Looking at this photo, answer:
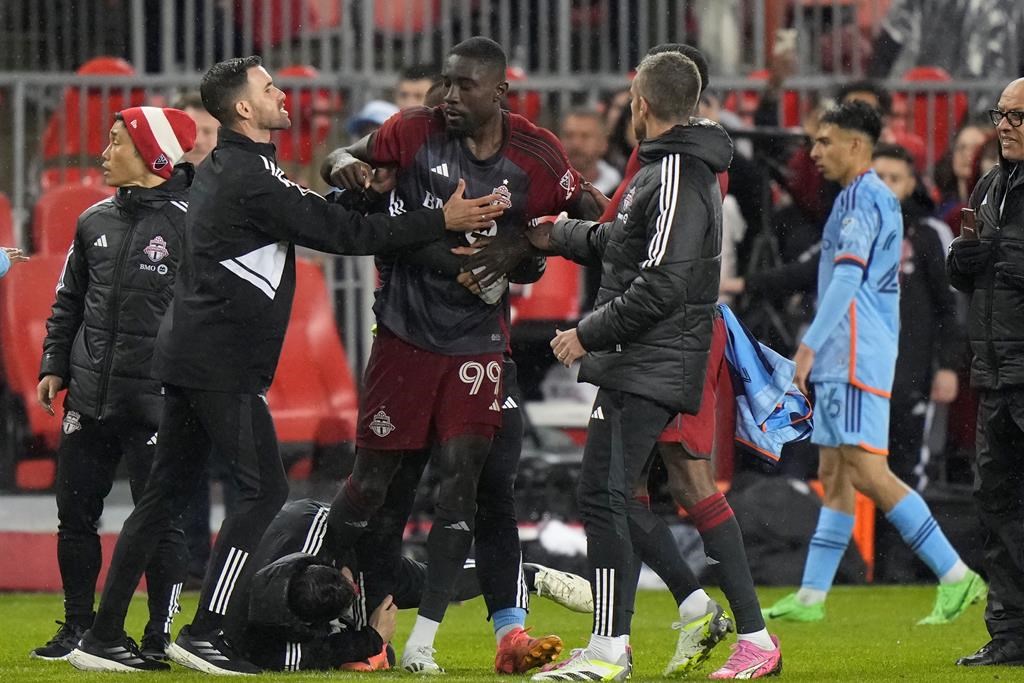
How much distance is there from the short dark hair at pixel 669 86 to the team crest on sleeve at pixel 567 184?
0.70m

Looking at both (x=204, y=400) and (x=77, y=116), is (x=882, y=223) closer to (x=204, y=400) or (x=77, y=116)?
(x=204, y=400)

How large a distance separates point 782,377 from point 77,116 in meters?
6.06

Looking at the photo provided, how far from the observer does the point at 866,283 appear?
29.8 ft

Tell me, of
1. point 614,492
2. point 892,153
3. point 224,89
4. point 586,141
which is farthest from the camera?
point 586,141

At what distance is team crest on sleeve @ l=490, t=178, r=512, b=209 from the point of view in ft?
22.3

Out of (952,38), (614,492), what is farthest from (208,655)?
(952,38)

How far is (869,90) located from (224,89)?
627 centimetres

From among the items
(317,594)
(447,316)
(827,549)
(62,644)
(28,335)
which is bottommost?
(827,549)

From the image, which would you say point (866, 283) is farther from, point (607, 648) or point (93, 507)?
point (93, 507)

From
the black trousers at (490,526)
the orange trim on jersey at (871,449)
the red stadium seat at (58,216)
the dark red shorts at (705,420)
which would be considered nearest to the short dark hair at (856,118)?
the orange trim on jersey at (871,449)

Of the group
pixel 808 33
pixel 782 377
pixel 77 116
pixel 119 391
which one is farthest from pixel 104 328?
pixel 808 33

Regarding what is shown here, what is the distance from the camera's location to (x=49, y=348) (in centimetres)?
745

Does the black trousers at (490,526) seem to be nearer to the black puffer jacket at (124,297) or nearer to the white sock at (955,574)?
the black puffer jacket at (124,297)

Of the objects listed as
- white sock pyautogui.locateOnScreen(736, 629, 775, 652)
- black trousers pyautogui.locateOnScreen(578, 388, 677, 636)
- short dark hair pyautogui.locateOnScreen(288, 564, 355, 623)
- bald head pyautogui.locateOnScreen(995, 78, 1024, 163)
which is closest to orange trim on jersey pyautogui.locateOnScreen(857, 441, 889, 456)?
bald head pyautogui.locateOnScreen(995, 78, 1024, 163)
